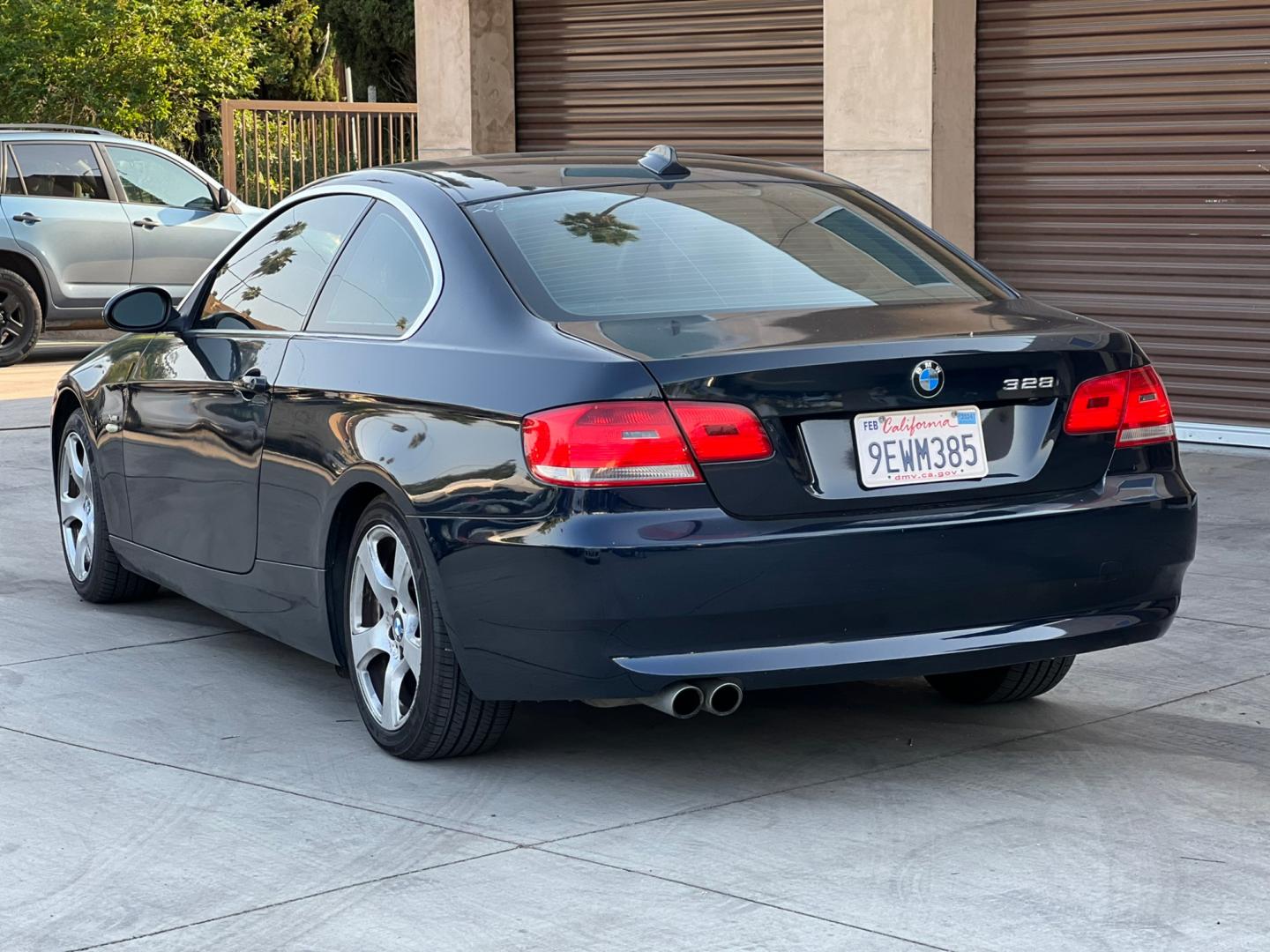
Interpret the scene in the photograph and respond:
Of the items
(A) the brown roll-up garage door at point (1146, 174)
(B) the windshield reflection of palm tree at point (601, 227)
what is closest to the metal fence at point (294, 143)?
(A) the brown roll-up garage door at point (1146, 174)

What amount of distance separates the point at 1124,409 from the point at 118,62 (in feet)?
70.3

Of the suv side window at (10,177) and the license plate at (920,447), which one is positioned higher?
the suv side window at (10,177)

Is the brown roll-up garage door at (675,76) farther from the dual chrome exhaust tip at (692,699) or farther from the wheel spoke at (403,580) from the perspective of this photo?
the dual chrome exhaust tip at (692,699)

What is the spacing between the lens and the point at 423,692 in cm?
488

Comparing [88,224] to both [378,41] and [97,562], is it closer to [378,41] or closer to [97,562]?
[97,562]

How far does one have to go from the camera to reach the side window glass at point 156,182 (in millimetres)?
16984

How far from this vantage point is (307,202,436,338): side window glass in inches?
203

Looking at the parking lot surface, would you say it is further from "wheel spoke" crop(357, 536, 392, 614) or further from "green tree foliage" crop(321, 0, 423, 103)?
"green tree foliage" crop(321, 0, 423, 103)

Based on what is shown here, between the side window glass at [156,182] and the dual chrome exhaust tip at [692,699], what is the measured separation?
44.3 ft

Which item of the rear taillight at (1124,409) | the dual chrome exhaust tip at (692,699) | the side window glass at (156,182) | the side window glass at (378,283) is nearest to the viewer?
the dual chrome exhaust tip at (692,699)

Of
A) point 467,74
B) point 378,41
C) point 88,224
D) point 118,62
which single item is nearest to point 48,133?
point 88,224

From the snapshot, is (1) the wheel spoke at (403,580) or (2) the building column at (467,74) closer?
(1) the wheel spoke at (403,580)

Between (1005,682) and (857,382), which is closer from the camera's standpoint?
(857,382)

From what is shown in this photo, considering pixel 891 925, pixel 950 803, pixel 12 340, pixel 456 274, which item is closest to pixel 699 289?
pixel 456 274
